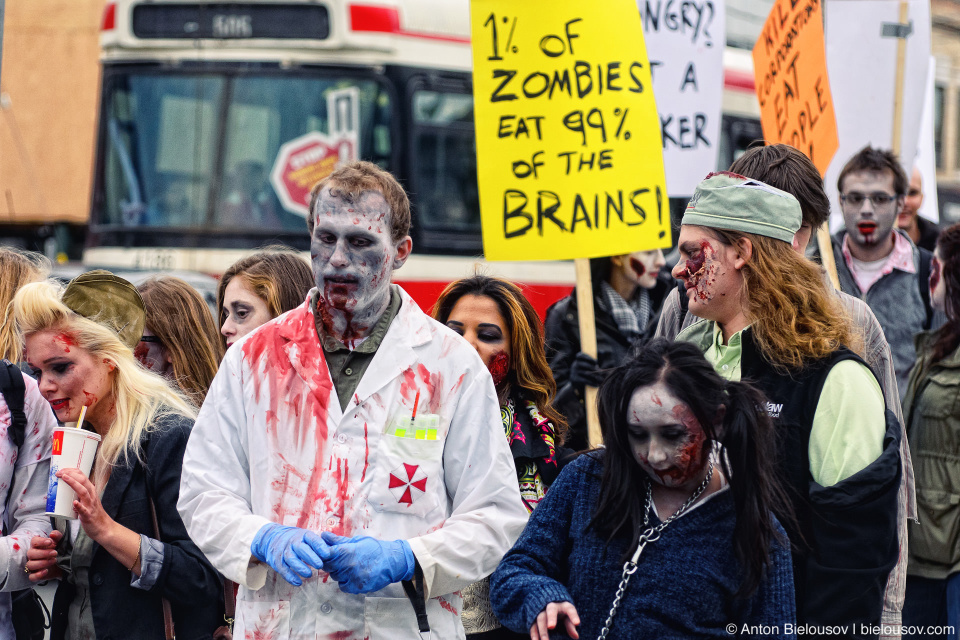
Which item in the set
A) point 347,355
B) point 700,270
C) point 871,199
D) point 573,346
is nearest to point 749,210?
point 700,270

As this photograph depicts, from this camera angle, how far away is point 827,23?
22.8ft

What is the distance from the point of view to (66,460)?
296 cm

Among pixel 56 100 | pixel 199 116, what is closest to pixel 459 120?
pixel 199 116

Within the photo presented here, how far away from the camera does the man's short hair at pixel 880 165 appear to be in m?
5.60

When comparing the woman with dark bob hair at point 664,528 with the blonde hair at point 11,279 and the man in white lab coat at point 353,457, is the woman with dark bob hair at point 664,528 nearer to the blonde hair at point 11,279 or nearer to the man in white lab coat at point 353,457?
the man in white lab coat at point 353,457

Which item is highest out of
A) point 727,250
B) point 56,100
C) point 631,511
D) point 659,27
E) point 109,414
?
point 56,100

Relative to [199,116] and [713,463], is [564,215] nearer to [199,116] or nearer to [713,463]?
[713,463]

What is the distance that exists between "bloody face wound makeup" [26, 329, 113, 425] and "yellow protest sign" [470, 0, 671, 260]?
1940 mm

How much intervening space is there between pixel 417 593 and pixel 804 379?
109 centimetres

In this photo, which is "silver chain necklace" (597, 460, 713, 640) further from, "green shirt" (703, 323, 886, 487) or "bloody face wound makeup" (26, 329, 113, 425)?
"bloody face wound makeup" (26, 329, 113, 425)

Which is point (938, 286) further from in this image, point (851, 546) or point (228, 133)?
point (228, 133)

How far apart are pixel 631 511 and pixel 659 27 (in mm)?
4474

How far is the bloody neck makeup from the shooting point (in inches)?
110

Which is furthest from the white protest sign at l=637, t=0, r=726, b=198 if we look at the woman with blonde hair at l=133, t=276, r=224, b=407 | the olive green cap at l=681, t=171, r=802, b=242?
the olive green cap at l=681, t=171, r=802, b=242
